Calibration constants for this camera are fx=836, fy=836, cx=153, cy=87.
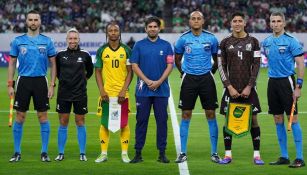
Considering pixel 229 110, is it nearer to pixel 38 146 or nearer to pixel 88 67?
pixel 88 67

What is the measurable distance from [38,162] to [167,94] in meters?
2.25

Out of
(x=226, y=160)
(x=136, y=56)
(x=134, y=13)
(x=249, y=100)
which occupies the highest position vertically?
(x=136, y=56)

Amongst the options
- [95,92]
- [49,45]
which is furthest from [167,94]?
[95,92]

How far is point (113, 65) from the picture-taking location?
12969 millimetres

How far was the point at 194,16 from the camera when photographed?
42.5ft

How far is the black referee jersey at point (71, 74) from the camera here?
1317 centimetres

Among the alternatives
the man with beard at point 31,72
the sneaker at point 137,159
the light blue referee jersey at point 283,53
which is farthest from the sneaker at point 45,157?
the light blue referee jersey at point 283,53

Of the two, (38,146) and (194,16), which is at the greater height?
(194,16)

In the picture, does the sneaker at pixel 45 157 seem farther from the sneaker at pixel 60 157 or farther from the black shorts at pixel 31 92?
the black shorts at pixel 31 92

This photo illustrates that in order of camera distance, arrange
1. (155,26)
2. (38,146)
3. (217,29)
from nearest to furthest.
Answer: (155,26) < (38,146) < (217,29)

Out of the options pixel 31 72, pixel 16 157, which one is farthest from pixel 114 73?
pixel 16 157

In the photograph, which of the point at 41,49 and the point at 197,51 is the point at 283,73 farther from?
the point at 41,49

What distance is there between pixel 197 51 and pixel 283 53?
1.34 m

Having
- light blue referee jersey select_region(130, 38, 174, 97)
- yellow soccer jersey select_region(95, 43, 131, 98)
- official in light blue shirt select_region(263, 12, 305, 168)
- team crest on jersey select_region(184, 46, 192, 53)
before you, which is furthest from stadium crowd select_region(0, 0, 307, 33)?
official in light blue shirt select_region(263, 12, 305, 168)
